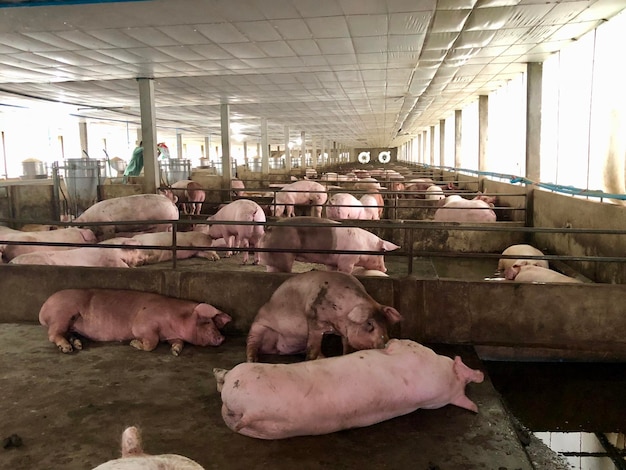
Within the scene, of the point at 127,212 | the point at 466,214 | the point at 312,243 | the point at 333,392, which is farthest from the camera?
the point at 466,214

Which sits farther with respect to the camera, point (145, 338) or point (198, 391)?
point (145, 338)

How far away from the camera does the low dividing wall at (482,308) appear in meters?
4.41

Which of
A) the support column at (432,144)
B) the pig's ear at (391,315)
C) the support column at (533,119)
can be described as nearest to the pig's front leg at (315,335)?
the pig's ear at (391,315)

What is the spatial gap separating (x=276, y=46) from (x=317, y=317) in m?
5.85

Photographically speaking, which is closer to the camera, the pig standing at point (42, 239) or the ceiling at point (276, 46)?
the ceiling at point (276, 46)

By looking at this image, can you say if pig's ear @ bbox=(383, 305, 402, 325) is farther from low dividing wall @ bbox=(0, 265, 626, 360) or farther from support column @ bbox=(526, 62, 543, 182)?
support column @ bbox=(526, 62, 543, 182)

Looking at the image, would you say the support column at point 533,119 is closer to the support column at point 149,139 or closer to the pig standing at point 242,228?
the pig standing at point 242,228

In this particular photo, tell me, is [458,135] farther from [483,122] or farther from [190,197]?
[190,197]

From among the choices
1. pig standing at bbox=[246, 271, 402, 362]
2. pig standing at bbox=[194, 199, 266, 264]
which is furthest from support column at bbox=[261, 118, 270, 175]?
pig standing at bbox=[246, 271, 402, 362]

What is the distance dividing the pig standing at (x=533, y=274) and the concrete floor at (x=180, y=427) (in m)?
2.53

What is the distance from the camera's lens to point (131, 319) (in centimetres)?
462

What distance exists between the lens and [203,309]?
455 centimetres

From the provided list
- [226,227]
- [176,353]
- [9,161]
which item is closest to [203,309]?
[176,353]


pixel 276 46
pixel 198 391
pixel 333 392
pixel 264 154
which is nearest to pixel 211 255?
pixel 276 46
